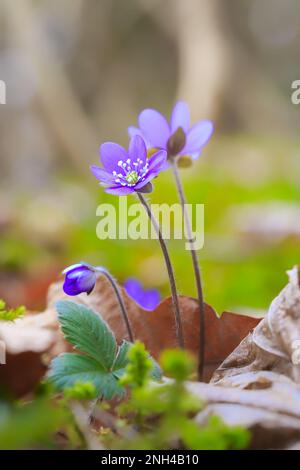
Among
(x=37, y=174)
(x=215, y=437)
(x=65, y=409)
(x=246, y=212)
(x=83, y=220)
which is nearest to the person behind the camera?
(x=215, y=437)

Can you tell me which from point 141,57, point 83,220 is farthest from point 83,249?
point 141,57

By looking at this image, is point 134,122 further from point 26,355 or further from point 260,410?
point 260,410

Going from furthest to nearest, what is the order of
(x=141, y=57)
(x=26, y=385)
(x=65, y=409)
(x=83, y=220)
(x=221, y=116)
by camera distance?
(x=141, y=57)
(x=221, y=116)
(x=83, y=220)
(x=26, y=385)
(x=65, y=409)

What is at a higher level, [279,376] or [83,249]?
[83,249]

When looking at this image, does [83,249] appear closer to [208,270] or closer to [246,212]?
[208,270]

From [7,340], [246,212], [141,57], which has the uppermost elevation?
[141,57]
